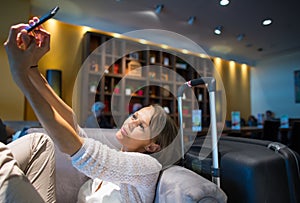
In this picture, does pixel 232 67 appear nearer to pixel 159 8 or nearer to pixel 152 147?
pixel 159 8

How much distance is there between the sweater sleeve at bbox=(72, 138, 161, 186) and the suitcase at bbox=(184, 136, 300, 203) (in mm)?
324

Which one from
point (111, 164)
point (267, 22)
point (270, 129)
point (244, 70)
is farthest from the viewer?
point (244, 70)

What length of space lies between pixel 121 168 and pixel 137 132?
0.24 meters

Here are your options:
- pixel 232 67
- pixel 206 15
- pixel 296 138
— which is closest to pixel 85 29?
pixel 206 15

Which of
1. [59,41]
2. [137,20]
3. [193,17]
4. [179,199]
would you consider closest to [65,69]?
[59,41]

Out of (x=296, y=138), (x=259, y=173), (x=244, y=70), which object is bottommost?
(x=296, y=138)

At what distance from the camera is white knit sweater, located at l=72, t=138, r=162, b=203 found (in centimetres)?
57

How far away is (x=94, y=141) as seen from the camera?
610 mm

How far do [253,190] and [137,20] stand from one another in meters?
3.36

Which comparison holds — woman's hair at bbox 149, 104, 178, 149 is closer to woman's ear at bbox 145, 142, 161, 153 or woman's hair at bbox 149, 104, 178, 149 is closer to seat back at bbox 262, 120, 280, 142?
woman's ear at bbox 145, 142, 161, 153

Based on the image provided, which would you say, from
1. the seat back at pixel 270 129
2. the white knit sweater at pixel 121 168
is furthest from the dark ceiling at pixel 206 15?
the white knit sweater at pixel 121 168

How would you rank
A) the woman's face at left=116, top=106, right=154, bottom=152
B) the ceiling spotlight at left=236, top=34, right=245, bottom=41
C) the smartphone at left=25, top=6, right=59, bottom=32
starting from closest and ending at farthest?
the smartphone at left=25, top=6, right=59, bottom=32 < the woman's face at left=116, top=106, right=154, bottom=152 < the ceiling spotlight at left=236, top=34, right=245, bottom=41

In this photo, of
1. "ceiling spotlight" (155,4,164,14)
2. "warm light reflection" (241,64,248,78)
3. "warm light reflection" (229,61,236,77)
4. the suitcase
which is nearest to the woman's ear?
the suitcase

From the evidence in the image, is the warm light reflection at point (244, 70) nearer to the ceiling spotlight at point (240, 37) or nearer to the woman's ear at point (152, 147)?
the ceiling spotlight at point (240, 37)
